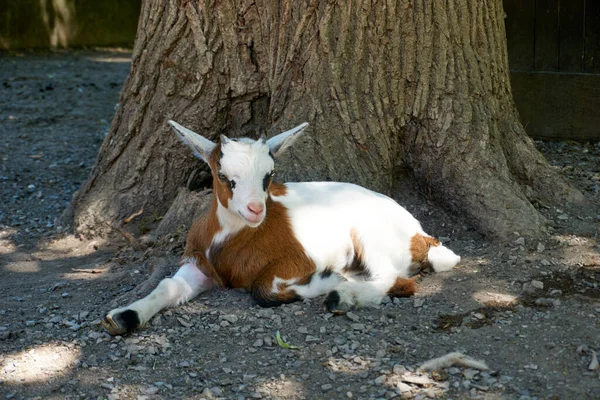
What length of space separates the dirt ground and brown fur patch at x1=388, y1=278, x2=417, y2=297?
0.07 meters

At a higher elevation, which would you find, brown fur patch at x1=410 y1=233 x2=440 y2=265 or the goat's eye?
the goat's eye

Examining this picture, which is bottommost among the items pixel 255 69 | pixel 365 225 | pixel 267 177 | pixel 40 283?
pixel 40 283

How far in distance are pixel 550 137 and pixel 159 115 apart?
358 cm

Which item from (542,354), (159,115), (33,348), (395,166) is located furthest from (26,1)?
(542,354)

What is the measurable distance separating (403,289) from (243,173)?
1080 millimetres

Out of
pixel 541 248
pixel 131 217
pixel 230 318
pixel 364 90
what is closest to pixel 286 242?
pixel 230 318

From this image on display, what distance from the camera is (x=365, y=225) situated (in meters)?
4.75

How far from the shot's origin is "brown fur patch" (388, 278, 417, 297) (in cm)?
450

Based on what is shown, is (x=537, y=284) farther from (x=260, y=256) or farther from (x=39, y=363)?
(x=39, y=363)

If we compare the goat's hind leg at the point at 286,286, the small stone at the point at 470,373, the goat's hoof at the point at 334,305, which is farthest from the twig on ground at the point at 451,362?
the goat's hind leg at the point at 286,286

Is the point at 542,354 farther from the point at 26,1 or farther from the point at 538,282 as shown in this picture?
the point at 26,1

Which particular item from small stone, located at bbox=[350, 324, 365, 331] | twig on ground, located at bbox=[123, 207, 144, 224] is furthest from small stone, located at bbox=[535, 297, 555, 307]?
twig on ground, located at bbox=[123, 207, 144, 224]

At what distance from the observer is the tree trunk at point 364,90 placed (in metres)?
5.14

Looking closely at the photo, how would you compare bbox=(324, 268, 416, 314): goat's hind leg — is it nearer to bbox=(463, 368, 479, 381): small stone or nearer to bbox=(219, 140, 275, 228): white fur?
bbox=(219, 140, 275, 228): white fur
